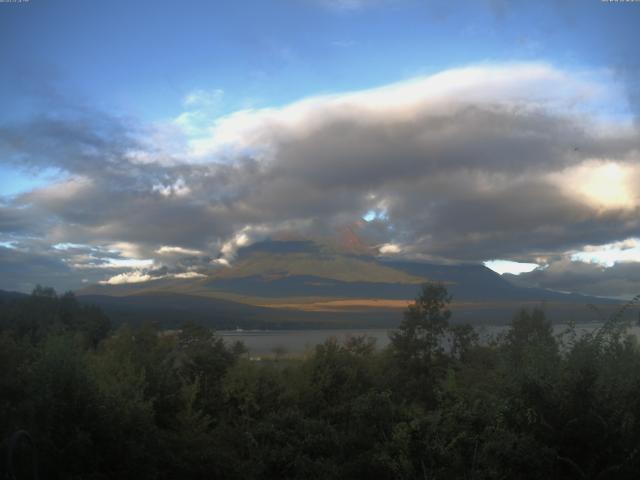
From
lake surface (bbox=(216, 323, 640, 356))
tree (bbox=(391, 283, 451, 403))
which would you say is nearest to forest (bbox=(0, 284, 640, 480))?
lake surface (bbox=(216, 323, 640, 356))

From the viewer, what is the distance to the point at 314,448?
1945 centimetres

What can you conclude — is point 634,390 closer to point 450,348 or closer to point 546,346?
point 546,346

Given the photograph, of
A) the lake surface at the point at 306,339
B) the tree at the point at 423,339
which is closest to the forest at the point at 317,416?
the lake surface at the point at 306,339

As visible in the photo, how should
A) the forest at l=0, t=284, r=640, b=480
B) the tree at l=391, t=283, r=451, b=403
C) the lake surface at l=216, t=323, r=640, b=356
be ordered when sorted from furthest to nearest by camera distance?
1. the tree at l=391, t=283, r=451, b=403
2. the lake surface at l=216, t=323, r=640, b=356
3. the forest at l=0, t=284, r=640, b=480

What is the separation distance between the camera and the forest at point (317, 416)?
10961 mm

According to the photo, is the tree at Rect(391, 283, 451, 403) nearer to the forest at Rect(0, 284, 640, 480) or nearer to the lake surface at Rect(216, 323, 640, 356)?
the lake surface at Rect(216, 323, 640, 356)

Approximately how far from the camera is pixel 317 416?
26594 mm

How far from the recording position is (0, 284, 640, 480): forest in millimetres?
10961

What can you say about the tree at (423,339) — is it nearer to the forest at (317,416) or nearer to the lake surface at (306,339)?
the lake surface at (306,339)

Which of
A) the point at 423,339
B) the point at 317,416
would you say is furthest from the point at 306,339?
the point at 317,416

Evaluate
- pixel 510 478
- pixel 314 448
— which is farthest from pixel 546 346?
pixel 314 448

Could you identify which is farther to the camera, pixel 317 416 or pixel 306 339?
pixel 306 339

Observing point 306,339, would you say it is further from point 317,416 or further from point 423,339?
point 317,416

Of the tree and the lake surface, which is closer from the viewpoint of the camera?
the lake surface
